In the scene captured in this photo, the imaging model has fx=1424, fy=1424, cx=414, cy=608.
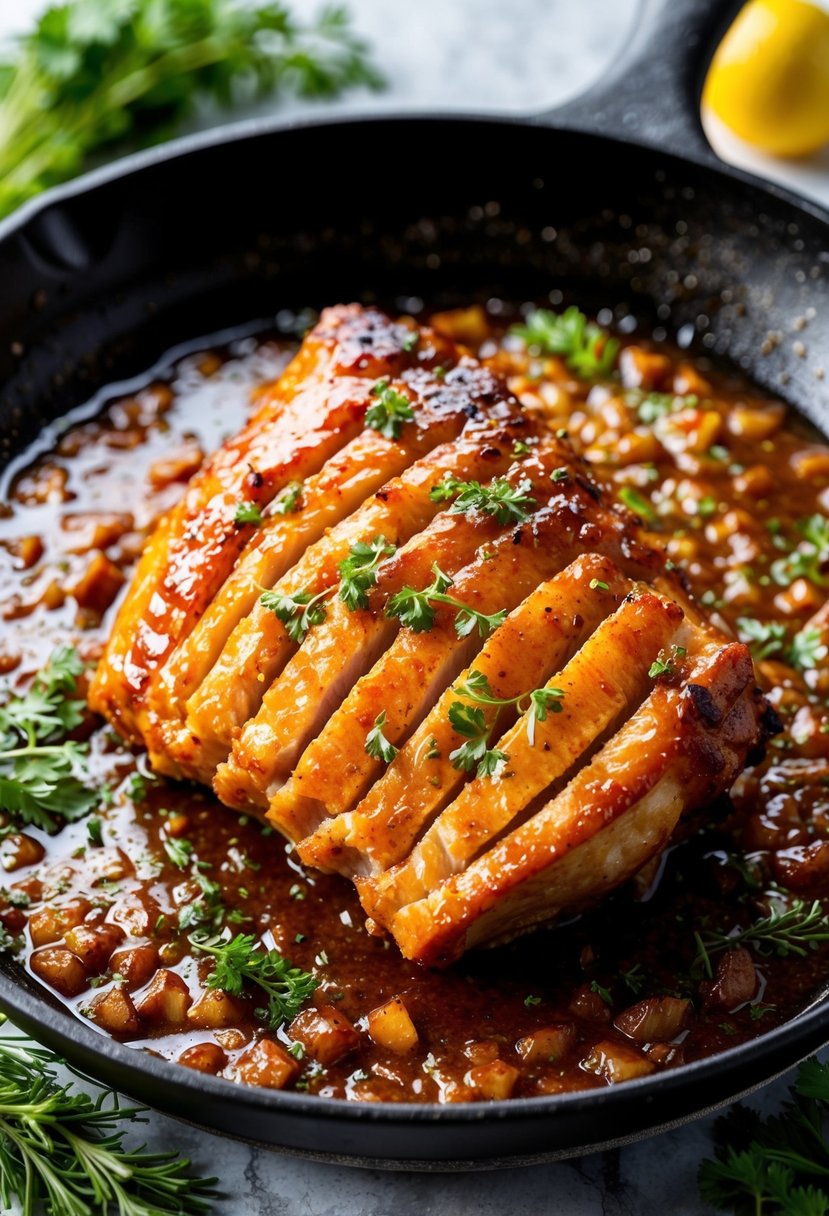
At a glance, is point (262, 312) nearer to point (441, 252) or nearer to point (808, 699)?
point (441, 252)

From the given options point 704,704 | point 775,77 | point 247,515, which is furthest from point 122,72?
point 704,704

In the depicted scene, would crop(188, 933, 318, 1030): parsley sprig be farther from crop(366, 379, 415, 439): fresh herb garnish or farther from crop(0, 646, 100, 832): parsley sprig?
crop(366, 379, 415, 439): fresh herb garnish

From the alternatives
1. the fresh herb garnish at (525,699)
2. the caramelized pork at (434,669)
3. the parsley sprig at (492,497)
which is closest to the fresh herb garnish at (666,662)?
the caramelized pork at (434,669)

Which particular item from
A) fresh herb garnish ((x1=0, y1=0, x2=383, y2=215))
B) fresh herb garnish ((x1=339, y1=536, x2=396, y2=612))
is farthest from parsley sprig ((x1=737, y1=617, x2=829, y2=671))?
fresh herb garnish ((x1=0, y1=0, x2=383, y2=215))

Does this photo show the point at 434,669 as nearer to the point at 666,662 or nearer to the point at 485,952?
the point at 666,662

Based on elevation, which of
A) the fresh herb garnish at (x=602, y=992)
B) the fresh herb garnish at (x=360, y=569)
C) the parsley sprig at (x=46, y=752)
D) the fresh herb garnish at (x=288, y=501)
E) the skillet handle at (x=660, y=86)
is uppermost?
the skillet handle at (x=660, y=86)

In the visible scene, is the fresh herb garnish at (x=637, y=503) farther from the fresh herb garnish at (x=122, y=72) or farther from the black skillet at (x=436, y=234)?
the fresh herb garnish at (x=122, y=72)

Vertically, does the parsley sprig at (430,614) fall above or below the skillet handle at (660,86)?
below

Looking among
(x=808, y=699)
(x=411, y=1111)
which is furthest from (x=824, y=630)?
(x=411, y=1111)
